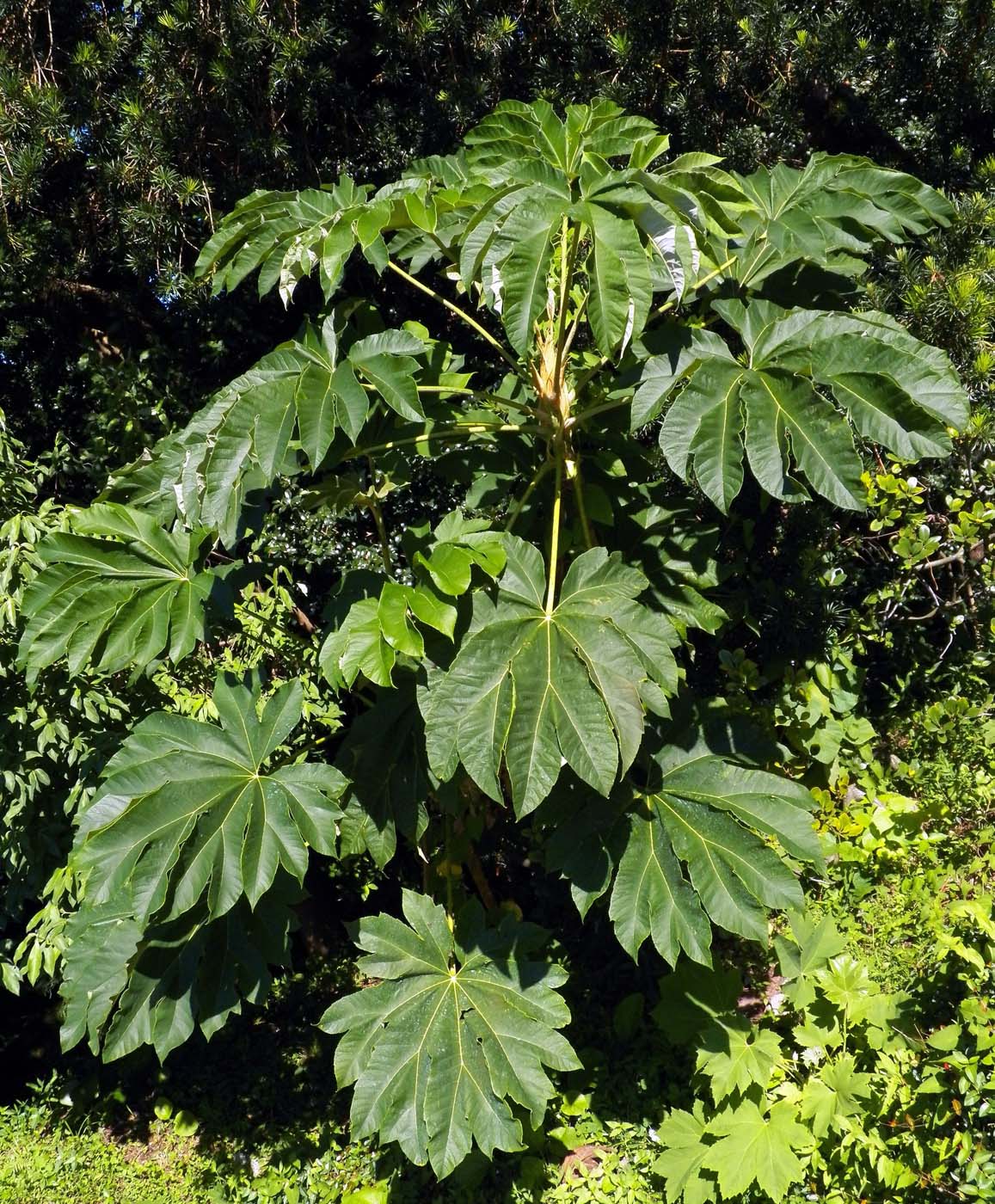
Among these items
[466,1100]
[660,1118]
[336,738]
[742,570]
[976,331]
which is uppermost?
[976,331]

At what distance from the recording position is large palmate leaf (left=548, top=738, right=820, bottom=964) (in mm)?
2223

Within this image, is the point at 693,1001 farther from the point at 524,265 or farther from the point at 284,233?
the point at 284,233

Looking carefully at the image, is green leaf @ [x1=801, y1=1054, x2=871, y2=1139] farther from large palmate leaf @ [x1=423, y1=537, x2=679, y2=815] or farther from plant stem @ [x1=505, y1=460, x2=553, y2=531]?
plant stem @ [x1=505, y1=460, x2=553, y2=531]

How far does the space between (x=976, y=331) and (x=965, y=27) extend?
1.05 metres

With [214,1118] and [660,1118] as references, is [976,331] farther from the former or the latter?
[214,1118]

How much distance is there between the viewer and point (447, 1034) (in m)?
2.34

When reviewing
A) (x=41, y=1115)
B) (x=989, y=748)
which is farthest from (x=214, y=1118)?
(x=989, y=748)

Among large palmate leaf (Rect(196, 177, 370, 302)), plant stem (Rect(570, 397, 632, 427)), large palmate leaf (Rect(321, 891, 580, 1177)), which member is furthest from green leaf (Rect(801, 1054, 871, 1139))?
large palmate leaf (Rect(196, 177, 370, 302))

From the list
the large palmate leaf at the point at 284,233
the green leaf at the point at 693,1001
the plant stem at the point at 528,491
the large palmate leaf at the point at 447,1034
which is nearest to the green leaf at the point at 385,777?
the large palmate leaf at the point at 447,1034

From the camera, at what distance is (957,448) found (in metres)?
3.30

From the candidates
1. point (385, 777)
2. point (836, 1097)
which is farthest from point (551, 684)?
point (836, 1097)

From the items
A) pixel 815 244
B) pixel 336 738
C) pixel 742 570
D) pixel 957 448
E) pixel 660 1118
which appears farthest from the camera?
pixel 336 738

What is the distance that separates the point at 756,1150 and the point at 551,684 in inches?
50.4

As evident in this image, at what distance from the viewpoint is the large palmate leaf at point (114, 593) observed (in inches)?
92.3
